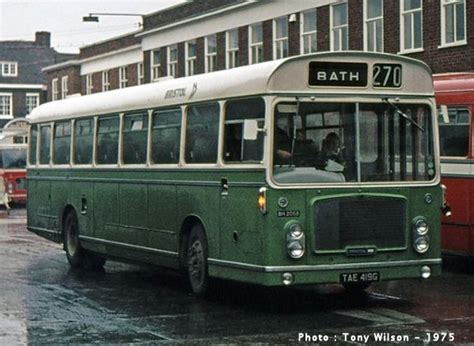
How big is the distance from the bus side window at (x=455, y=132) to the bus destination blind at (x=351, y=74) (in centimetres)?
367

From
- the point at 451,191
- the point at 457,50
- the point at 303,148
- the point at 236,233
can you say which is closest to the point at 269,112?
the point at 303,148

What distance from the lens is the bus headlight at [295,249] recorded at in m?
12.2

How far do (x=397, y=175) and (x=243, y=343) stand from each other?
3296 mm

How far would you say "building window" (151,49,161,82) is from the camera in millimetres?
53562

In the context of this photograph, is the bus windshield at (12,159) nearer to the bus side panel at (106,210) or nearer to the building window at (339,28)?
the building window at (339,28)

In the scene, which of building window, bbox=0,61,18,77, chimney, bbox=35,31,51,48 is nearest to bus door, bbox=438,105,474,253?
building window, bbox=0,61,18,77

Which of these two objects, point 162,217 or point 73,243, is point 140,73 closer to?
point 73,243

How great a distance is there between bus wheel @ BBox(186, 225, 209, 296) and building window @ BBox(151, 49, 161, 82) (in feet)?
130

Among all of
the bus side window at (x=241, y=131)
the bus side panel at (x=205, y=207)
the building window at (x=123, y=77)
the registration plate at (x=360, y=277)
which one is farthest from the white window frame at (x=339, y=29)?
the registration plate at (x=360, y=277)

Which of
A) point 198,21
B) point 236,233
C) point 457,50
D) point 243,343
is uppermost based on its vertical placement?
point 198,21

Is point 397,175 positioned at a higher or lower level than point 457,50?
lower

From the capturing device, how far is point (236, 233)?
507 inches

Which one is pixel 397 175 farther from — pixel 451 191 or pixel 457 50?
pixel 457 50

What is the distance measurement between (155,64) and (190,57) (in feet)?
16.3
